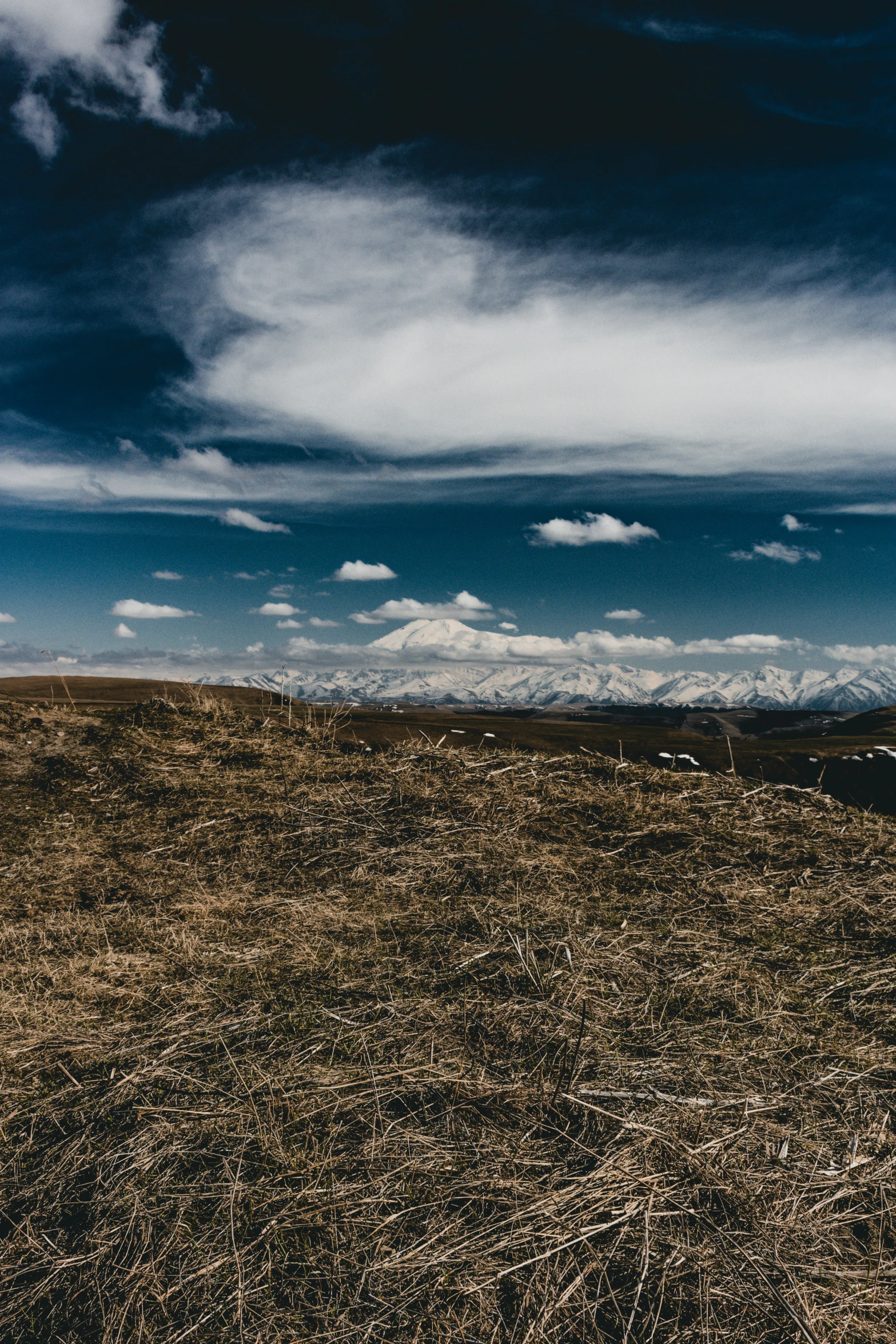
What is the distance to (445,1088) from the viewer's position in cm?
308

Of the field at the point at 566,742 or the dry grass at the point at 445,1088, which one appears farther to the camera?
the field at the point at 566,742

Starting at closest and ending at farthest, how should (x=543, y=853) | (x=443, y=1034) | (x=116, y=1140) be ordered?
(x=116, y=1140)
(x=443, y=1034)
(x=543, y=853)

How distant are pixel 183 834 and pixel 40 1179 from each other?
435cm

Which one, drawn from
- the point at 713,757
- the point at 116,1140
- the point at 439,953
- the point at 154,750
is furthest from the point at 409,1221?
the point at 713,757

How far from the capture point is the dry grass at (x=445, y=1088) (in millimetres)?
2146

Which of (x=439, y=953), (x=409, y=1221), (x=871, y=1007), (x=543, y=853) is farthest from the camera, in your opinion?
(x=543, y=853)

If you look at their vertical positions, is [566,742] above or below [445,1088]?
below

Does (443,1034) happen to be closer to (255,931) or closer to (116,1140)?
(116,1140)

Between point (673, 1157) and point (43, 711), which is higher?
point (43, 711)

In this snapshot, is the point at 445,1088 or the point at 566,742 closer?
the point at 445,1088

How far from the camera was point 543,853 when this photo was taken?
6156 millimetres

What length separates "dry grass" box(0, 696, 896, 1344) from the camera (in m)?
2.15

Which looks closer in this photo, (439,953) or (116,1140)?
(116,1140)

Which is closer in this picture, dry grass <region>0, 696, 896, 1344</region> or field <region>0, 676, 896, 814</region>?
dry grass <region>0, 696, 896, 1344</region>
